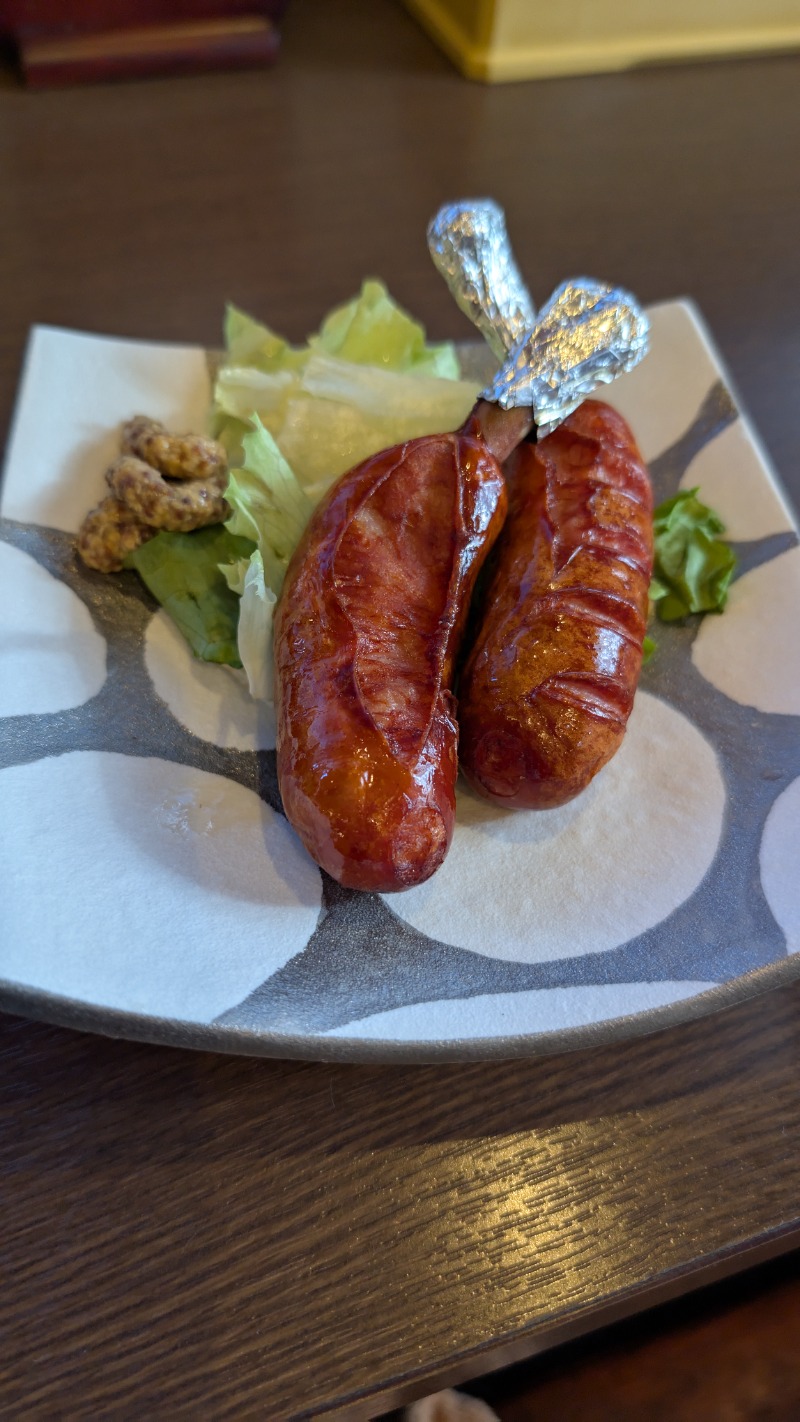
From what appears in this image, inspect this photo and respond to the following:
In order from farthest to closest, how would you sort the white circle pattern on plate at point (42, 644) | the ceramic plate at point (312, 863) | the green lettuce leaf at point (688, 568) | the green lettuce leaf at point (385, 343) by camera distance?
the green lettuce leaf at point (385, 343) < the green lettuce leaf at point (688, 568) < the white circle pattern on plate at point (42, 644) < the ceramic plate at point (312, 863)

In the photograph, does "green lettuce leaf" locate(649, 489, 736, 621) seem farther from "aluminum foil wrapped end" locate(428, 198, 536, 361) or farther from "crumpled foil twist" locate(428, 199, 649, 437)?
"aluminum foil wrapped end" locate(428, 198, 536, 361)

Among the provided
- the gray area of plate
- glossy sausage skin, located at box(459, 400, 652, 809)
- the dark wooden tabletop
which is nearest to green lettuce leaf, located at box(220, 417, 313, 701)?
the gray area of plate

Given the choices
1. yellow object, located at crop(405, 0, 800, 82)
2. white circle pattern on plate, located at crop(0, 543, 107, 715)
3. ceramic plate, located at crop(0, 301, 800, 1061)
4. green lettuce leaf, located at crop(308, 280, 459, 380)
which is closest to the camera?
ceramic plate, located at crop(0, 301, 800, 1061)

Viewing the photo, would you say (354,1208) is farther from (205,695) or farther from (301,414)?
(301,414)

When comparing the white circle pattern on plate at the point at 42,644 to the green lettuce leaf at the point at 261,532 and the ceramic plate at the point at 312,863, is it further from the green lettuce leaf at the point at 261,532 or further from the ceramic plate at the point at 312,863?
the green lettuce leaf at the point at 261,532

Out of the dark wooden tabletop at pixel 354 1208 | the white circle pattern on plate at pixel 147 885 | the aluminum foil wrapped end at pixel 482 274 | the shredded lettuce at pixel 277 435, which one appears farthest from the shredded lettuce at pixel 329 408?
the dark wooden tabletop at pixel 354 1208

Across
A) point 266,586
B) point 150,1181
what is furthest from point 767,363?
point 150,1181

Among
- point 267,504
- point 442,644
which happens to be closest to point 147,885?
point 442,644
